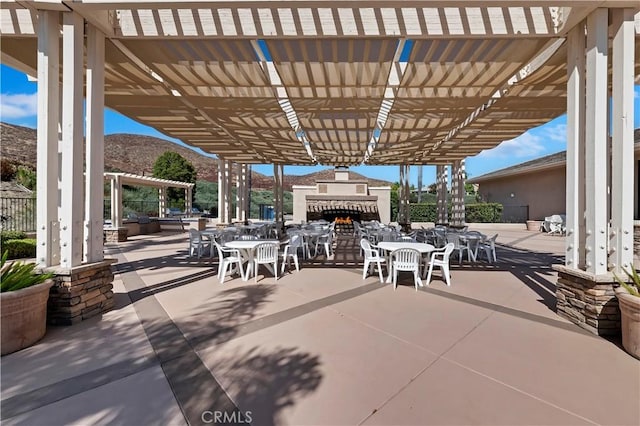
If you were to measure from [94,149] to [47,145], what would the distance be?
17.5 inches

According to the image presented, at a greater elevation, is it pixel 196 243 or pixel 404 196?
pixel 404 196

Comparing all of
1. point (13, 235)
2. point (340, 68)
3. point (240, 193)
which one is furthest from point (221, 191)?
point (340, 68)

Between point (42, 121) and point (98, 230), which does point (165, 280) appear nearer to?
point (98, 230)

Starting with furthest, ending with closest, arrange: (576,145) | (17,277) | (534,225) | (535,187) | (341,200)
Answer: (535,187) < (341,200) < (534,225) < (576,145) < (17,277)

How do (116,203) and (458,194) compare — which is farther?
(458,194)

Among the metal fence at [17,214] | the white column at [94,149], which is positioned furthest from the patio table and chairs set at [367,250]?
the metal fence at [17,214]

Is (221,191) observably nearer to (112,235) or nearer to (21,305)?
(112,235)

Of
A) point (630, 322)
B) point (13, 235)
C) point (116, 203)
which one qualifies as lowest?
point (630, 322)

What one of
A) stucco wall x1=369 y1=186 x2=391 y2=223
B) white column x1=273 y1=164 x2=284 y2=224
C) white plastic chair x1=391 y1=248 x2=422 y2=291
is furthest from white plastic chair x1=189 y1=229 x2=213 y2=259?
stucco wall x1=369 y1=186 x2=391 y2=223

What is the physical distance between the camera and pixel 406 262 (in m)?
5.02

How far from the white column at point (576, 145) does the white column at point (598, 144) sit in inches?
9.8

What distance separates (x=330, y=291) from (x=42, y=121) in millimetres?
4528

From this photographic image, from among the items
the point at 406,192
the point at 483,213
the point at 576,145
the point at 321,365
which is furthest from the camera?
the point at 483,213

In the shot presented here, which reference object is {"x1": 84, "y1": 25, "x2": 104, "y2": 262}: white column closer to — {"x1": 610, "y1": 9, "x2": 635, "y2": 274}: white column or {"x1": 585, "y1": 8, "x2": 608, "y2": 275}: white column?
{"x1": 585, "y1": 8, "x2": 608, "y2": 275}: white column
